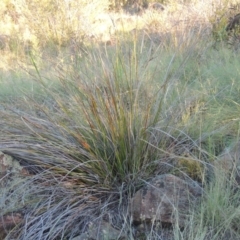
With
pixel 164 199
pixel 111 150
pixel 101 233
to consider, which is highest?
pixel 111 150

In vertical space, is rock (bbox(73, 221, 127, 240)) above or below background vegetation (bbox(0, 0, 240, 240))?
below

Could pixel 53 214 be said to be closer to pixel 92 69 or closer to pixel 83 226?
pixel 83 226

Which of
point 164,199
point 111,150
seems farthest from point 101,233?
point 111,150

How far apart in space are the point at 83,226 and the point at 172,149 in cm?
75

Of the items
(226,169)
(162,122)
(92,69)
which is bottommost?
(226,169)

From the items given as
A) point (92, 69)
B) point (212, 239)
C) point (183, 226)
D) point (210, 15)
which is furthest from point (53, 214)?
point (210, 15)

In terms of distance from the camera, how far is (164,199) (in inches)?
93.7

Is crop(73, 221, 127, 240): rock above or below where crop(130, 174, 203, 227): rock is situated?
below

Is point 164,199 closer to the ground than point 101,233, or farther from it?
farther from it

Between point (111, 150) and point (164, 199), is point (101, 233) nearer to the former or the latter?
point (164, 199)

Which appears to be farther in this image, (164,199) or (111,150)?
(111,150)

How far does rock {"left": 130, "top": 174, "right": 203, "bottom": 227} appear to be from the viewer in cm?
233

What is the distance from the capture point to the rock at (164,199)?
7.65 feet

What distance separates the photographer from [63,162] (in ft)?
8.71
